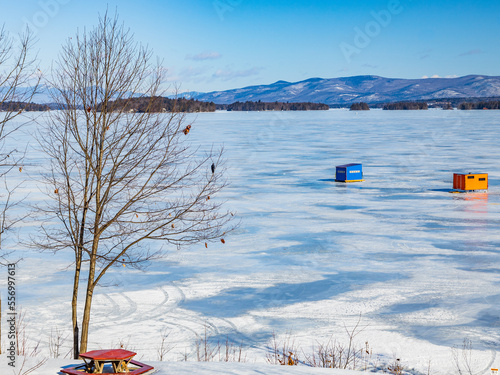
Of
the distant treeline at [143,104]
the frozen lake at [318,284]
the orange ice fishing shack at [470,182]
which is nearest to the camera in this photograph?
the distant treeline at [143,104]

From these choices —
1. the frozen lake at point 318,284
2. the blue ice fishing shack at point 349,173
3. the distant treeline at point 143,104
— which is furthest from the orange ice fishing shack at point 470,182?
the distant treeline at point 143,104

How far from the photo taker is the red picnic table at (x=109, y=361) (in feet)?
25.2

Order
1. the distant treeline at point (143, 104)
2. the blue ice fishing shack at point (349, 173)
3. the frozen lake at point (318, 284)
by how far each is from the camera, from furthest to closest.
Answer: the blue ice fishing shack at point (349, 173)
the frozen lake at point (318, 284)
the distant treeline at point (143, 104)

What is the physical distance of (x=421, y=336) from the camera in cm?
1080

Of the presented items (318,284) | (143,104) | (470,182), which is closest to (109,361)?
(143,104)

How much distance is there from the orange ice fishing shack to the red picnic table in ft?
74.3

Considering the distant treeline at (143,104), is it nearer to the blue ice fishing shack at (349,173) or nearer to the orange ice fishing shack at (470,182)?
the orange ice fishing shack at (470,182)

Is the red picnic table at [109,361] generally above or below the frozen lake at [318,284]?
above

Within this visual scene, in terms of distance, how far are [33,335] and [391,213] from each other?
50.1 ft

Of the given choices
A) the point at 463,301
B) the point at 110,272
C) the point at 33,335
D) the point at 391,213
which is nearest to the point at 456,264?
the point at 463,301

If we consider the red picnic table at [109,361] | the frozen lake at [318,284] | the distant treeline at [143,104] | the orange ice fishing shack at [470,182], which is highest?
the distant treeline at [143,104]

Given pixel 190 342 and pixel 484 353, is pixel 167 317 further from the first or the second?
pixel 484 353

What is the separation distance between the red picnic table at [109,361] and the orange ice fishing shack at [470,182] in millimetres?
22636

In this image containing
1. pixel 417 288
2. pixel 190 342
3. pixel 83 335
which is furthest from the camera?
pixel 417 288
